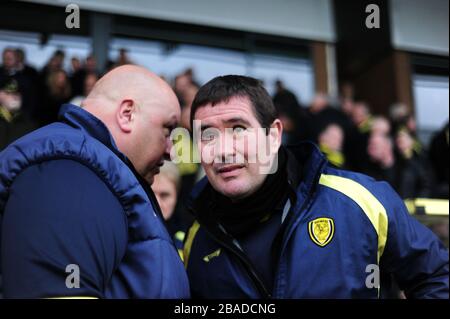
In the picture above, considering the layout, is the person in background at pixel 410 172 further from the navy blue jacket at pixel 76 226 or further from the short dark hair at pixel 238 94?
the navy blue jacket at pixel 76 226

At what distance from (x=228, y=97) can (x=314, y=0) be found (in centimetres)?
559

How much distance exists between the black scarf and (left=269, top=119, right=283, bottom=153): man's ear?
81 millimetres

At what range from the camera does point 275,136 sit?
6.91ft

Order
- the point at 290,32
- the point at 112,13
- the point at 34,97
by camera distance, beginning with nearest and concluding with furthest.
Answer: the point at 34,97 → the point at 112,13 → the point at 290,32

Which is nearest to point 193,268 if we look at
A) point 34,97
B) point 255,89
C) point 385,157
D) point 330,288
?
point 330,288

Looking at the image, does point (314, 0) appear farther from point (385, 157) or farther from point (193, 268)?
point (193, 268)

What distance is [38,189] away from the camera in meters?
1.33

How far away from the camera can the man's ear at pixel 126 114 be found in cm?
178

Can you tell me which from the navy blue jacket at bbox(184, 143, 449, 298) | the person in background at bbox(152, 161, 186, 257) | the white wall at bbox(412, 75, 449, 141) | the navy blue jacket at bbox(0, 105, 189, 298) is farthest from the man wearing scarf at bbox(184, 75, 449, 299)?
the white wall at bbox(412, 75, 449, 141)

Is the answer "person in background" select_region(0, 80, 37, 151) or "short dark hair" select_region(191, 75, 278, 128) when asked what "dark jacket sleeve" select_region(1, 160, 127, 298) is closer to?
"short dark hair" select_region(191, 75, 278, 128)

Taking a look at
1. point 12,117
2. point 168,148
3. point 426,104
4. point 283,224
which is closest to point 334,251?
point 283,224

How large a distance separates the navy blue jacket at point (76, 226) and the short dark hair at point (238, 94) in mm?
573

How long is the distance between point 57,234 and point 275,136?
1057mm
